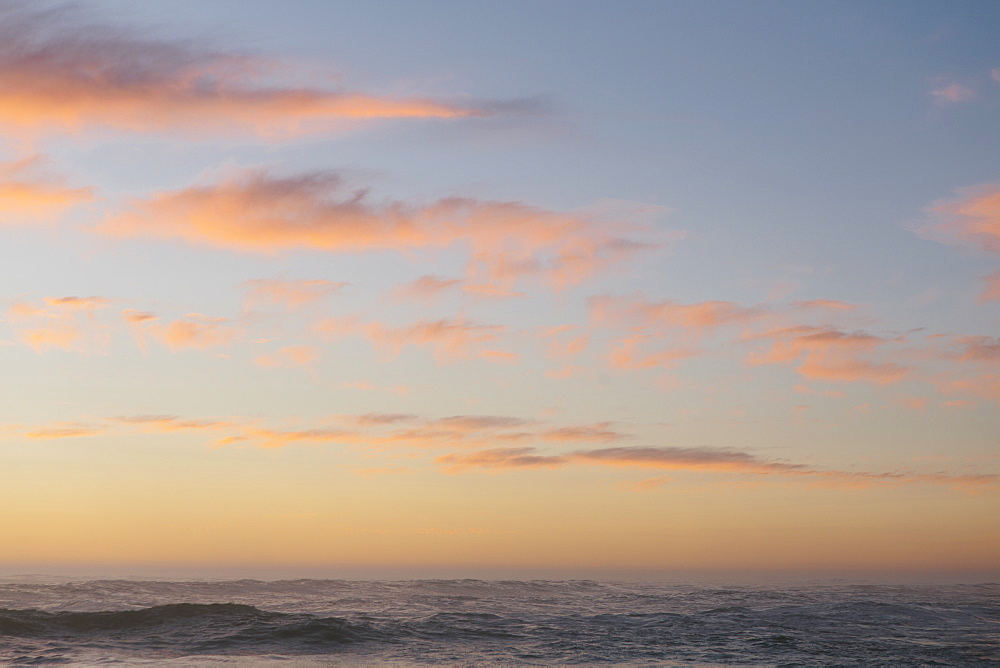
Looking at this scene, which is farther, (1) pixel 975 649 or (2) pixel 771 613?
(2) pixel 771 613

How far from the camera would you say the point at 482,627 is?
2667 cm

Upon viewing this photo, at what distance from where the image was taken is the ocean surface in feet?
67.1

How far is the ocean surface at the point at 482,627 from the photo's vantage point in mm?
20453

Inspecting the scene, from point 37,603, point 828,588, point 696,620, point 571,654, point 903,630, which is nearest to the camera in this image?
point 571,654

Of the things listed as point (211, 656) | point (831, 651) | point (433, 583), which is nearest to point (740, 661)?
point (831, 651)

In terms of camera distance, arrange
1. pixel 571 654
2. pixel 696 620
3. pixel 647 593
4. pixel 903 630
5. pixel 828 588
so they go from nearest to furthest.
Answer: pixel 571 654 → pixel 903 630 → pixel 696 620 → pixel 647 593 → pixel 828 588

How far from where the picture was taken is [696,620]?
2809cm

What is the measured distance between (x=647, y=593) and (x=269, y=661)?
26.2 metres

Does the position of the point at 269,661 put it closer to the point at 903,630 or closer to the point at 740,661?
the point at 740,661

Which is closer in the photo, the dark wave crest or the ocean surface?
the ocean surface

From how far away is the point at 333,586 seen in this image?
4294cm

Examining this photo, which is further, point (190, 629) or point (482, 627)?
point (482, 627)

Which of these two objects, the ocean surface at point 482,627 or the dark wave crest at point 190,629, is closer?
the ocean surface at point 482,627

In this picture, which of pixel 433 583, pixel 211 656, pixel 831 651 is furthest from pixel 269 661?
pixel 433 583
